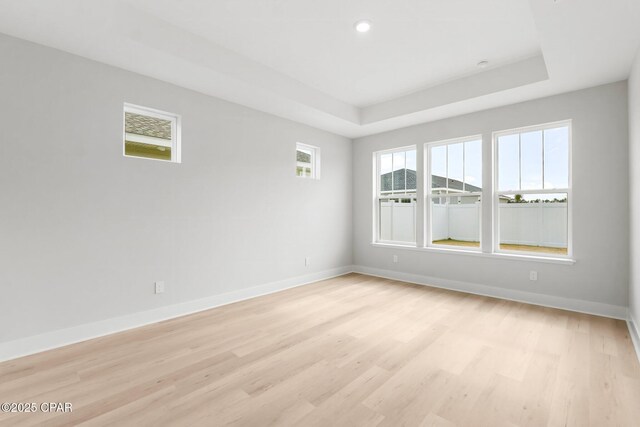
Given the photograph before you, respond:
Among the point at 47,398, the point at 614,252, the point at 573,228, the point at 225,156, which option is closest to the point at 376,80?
the point at 225,156

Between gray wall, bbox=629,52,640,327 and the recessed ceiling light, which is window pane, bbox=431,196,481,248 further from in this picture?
the recessed ceiling light

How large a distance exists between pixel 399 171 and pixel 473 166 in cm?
127

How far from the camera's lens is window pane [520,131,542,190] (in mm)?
3990

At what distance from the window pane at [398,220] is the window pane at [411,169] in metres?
0.26

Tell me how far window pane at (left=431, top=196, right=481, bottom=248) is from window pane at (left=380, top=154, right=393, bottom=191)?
93 centimetres

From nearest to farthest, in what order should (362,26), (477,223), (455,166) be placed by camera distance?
(362,26) < (477,223) < (455,166)

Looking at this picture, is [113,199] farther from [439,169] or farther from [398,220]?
[439,169]

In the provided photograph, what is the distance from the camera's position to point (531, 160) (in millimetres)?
4047

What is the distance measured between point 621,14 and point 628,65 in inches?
46.0

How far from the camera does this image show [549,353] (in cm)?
255

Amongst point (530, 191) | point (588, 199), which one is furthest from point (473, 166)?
point (588, 199)

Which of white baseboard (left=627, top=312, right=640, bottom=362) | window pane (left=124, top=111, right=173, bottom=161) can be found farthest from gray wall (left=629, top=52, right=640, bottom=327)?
window pane (left=124, top=111, right=173, bottom=161)

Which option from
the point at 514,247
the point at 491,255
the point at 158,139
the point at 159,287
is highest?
the point at 158,139

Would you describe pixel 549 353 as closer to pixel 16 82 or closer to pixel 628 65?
pixel 628 65
